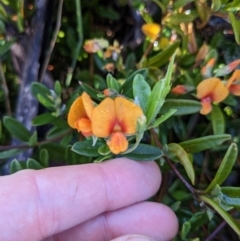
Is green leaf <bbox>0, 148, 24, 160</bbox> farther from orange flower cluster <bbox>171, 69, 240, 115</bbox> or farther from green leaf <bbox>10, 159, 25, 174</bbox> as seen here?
orange flower cluster <bbox>171, 69, 240, 115</bbox>

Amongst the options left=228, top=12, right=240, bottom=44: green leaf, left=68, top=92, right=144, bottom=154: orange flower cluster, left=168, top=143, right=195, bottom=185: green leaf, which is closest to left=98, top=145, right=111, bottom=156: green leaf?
left=68, top=92, right=144, bottom=154: orange flower cluster

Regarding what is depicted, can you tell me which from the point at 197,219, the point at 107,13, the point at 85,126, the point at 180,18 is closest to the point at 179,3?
the point at 180,18

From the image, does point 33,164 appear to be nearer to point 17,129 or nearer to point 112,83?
point 17,129

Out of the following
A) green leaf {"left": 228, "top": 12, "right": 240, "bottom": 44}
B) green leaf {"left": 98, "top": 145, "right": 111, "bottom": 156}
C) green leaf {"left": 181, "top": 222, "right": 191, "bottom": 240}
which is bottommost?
green leaf {"left": 181, "top": 222, "right": 191, "bottom": 240}

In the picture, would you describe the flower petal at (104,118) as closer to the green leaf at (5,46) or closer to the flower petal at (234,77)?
the flower petal at (234,77)

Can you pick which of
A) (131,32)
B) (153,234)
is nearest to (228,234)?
(153,234)

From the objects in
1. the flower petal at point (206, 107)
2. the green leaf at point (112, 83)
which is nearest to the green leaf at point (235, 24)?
the flower petal at point (206, 107)
